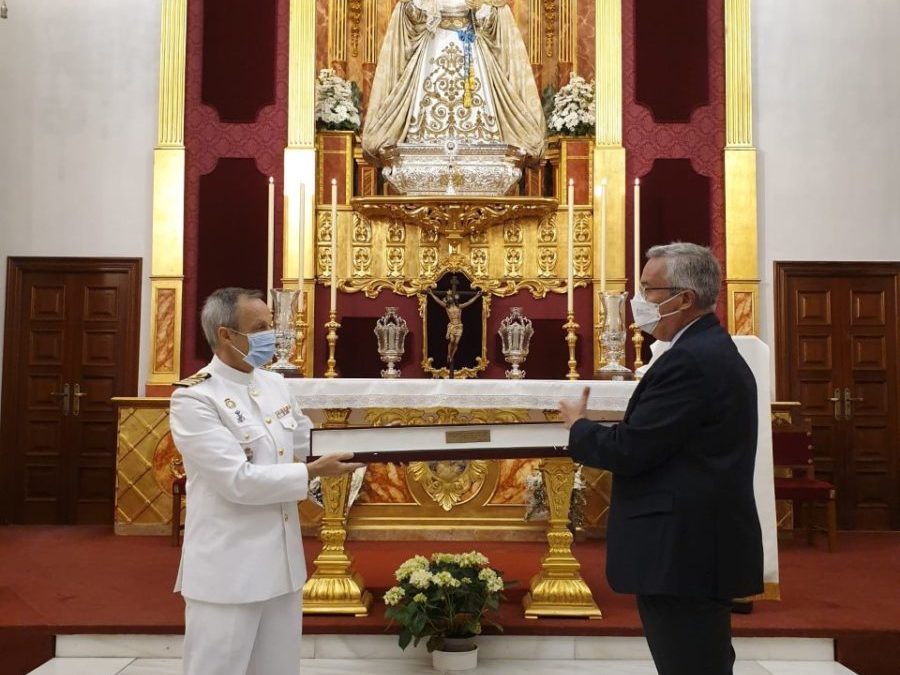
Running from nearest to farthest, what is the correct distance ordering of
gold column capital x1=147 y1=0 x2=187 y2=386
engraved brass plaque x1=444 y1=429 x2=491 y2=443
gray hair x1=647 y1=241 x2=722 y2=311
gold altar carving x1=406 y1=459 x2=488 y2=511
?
1. gray hair x1=647 y1=241 x2=722 y2=311
2. engraved brass plaque x1=444 y1=429 x2=491 y2=443
3. gold altar carving x1=406 y1=459 x2=488 y2=511
4. gold column capital x1=147 y1=0 x2=187 y2=386

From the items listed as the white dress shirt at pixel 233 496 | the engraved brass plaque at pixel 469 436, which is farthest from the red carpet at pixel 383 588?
the white dress shirt at pixel 233 496

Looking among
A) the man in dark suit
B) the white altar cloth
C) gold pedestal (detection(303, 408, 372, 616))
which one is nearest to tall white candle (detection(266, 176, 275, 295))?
the white altar cloth

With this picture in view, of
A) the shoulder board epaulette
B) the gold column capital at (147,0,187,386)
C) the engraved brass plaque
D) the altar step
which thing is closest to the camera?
the shoulder board epaulette

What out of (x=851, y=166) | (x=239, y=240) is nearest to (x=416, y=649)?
(x=239, y=240)

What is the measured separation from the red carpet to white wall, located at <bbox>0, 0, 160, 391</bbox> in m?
2.04

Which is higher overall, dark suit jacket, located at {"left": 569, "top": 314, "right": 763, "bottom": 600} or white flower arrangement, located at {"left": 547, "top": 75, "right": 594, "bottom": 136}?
white flower arrangement, located at {"left": 547, "top": 75, "right": 594, "bottom": 136}

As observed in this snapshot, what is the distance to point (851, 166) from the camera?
822cm

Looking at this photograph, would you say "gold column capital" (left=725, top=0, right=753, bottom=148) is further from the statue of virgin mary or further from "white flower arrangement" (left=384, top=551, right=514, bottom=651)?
"white flower arrangement" (left=384, top=551, right=514, bottom=651)

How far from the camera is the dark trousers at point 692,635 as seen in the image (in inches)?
102

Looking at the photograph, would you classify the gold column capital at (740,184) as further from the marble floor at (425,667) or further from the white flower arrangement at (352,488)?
the marble floor at (425,667)

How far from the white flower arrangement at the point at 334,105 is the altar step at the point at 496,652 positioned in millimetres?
4993

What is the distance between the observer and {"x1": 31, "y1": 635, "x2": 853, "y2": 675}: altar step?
441 cm

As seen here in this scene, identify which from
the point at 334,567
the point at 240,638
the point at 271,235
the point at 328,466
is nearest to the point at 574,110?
the point at 271,235

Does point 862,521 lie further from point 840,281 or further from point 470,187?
point 470,187
